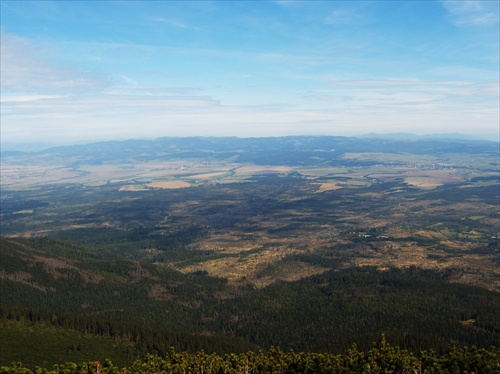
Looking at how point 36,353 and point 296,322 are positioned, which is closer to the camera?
point 36,353

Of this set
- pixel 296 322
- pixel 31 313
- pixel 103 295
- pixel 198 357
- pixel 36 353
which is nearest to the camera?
pixel 198 357

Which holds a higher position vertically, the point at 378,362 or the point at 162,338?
the point at 378,362

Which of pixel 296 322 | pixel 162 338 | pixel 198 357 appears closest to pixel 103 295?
pixel 162 338

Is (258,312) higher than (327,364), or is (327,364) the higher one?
(327,364)

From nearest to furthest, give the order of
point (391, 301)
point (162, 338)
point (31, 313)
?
point (162, 338)
point (31, 313)
point (391, 301)

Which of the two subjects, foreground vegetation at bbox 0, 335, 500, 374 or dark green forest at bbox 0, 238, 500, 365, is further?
dark green forest at bbox 0, 238, 500, 365

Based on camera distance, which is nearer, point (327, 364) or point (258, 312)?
point (327, 364)

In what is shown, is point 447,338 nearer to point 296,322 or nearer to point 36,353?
point 296,322

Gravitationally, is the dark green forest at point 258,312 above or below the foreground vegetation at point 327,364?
below

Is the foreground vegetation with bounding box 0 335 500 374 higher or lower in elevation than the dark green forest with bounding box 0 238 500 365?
higher

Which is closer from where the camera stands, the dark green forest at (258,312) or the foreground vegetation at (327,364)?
the foreground vegetation at (327,364)

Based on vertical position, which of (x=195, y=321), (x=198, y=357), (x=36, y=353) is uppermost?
(x=198, y=357)
